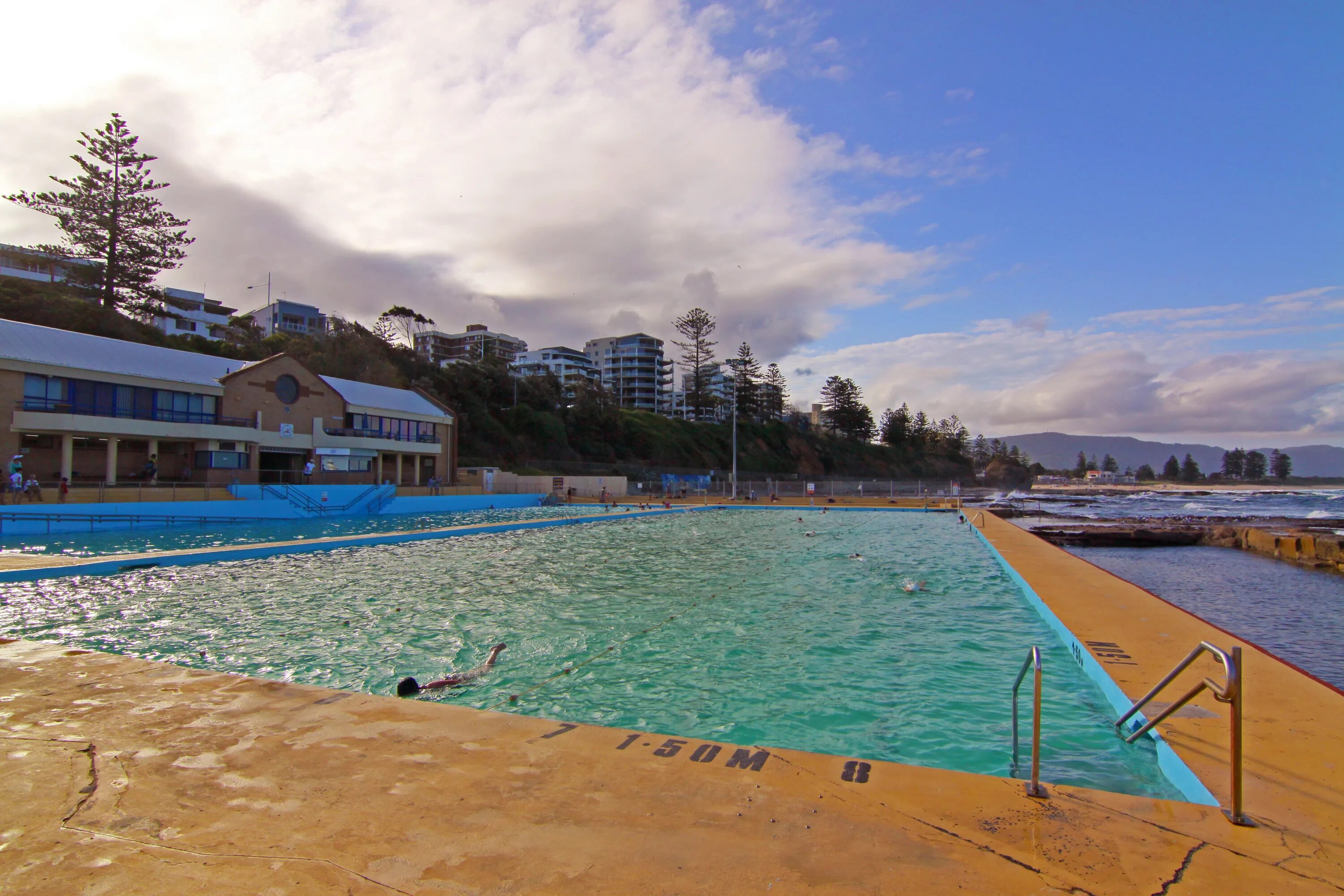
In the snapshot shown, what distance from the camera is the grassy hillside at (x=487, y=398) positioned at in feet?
135

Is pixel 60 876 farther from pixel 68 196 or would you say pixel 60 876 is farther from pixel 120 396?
pixel 68 196

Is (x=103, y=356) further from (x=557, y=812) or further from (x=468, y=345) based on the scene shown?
(x=468, y=345)

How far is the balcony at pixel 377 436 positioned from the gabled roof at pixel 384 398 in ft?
4.95

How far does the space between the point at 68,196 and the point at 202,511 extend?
31.3 meters

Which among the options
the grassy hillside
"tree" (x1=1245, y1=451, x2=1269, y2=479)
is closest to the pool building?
the grassy hillside

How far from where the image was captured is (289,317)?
271 ft

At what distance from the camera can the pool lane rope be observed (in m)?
6.80

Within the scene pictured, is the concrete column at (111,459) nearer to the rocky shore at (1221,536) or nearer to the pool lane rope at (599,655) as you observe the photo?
the pool lane rope at (599,655)

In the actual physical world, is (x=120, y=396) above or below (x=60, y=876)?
above

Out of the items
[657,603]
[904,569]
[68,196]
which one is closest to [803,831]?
[657,603]

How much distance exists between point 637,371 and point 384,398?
66.3m

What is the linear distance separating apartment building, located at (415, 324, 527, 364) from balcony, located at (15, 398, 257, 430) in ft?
109

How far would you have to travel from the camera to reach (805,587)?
1334 cm

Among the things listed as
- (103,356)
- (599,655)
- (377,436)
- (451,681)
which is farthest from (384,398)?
(451,681)
